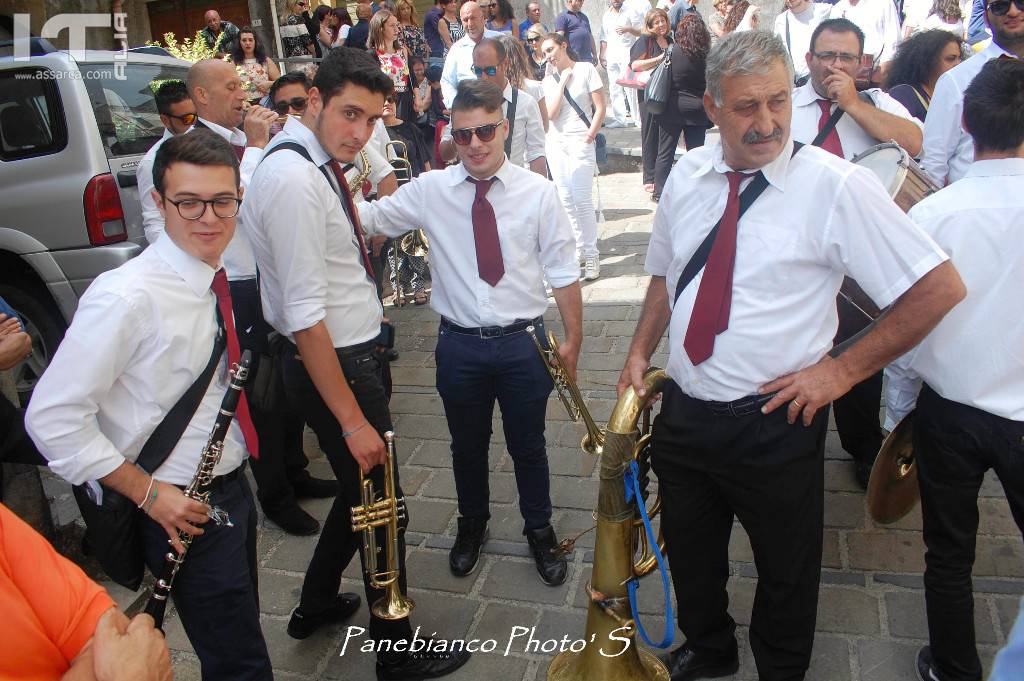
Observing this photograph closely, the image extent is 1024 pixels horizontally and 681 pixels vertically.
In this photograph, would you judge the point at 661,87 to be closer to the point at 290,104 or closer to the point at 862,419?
the point at 290,104

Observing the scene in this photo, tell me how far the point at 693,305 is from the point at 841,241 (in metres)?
0.44

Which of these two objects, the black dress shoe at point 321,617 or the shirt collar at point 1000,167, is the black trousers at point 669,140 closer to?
the shirt collar at point 1000,167

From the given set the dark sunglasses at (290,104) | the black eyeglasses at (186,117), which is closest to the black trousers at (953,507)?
the dark sunglasses at (290,104)

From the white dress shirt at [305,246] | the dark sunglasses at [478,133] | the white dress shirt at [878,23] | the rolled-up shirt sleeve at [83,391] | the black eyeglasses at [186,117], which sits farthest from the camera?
the white dress shirt at [878,23]

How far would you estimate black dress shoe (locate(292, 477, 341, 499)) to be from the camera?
4.18m

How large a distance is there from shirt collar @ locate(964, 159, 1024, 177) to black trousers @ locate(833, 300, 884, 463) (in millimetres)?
1465

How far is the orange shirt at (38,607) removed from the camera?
1.50 metres

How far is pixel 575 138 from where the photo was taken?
22.3 ft

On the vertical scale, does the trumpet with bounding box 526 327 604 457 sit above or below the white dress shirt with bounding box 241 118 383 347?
below

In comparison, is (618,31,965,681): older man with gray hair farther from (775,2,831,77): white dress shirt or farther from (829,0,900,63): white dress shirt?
(829,0,900,63): white dress shirt

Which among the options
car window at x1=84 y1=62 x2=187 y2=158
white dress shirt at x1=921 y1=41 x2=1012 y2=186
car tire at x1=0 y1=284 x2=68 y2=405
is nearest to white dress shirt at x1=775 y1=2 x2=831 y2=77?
white dress shirt at x1=921 y1=41 x2=1012 y2=186

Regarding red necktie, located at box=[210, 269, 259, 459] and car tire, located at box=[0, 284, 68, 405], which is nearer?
red necktie, located at box=[210, 269, 259, 459]

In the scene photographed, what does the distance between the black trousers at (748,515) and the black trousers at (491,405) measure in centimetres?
76

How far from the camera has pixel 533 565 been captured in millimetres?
3502
